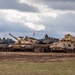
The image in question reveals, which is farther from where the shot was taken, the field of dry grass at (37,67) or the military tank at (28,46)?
the military tank at (28,46)

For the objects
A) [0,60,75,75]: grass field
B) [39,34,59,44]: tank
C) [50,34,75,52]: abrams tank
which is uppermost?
[39,34,59,44]: tank

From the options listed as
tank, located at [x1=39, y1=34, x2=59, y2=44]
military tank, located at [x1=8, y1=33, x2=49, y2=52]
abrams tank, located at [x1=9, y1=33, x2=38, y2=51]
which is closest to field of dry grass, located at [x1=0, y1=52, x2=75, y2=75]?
military tank, located at [x1=8, y1=33, x2=49, y2=52]

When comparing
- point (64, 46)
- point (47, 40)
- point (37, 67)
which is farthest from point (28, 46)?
point (37, 67)

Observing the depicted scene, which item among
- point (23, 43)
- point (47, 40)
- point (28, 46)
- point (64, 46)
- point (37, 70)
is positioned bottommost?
point (37, 70)

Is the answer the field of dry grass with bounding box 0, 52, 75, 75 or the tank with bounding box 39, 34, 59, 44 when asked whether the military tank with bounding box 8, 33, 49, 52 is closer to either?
the tank with bounding box 39, 34, 59, 44

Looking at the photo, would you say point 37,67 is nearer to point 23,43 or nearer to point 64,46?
point 64,46

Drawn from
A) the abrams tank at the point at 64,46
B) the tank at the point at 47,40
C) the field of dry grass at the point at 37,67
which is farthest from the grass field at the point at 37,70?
the tank at the point at 47,40

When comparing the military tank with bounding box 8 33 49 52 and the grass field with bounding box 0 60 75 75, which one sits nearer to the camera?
the grass field with bounding box 0 60 75 75

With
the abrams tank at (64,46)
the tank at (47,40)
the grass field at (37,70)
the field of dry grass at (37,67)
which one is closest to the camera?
the grass field at (37,70)

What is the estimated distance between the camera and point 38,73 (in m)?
22.5

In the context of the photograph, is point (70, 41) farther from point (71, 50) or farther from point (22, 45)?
point (22, 45)

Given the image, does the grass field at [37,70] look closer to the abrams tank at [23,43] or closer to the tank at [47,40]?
the abrams tank at [23,43]

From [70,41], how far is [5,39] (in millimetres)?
20973

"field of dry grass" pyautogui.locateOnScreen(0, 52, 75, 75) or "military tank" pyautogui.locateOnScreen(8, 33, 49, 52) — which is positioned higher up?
"military tank" pyautogui.locateOnScreen(8, 33, 49, 52)
